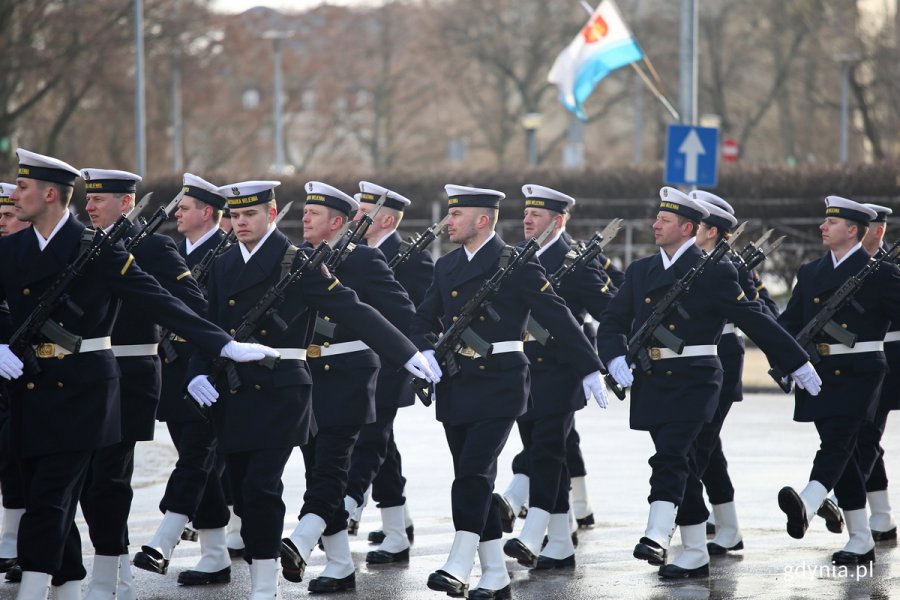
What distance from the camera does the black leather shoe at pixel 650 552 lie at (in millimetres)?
8352

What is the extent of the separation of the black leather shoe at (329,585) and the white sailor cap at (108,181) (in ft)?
7.43

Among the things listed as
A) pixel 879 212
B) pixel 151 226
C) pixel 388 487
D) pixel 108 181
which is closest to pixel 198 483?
pixel 388 487

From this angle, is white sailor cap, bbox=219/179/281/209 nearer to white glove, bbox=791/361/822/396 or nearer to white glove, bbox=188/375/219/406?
white glove, bbox=188/375/219/406

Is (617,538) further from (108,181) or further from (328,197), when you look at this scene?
(108,181)

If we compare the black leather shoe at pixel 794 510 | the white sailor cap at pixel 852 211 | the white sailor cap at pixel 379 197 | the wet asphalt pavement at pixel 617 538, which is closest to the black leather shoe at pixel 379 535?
the wet asphalt pavement at pixel 617 538

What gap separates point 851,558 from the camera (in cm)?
902

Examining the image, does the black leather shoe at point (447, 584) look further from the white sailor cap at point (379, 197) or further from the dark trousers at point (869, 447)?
the white sailor cap at point (379, 197)

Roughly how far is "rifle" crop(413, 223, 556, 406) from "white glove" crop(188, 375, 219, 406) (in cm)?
122

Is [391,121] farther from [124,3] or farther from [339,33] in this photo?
[124,3]

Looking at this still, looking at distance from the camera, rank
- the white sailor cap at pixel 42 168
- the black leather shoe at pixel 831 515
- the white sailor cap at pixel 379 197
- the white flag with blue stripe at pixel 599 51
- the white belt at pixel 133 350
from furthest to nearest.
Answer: the white flag with blue stripe at pixel 599 51 → the white sailor cap at pixel 379 197 → the black leather shoe at pixel 831 515 → the white belt at pixel 133 350 → the white sailor cap at pixel 42 168

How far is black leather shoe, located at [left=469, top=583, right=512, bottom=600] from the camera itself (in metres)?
8.02

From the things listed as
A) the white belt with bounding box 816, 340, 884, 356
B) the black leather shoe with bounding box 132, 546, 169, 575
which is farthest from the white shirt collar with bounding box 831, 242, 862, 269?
the black leather shoe with bounding box 132, 546, 169, 575

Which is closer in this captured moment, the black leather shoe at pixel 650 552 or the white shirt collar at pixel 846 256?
the black leather shoe at pixel 650 552

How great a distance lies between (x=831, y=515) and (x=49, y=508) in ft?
15.1
